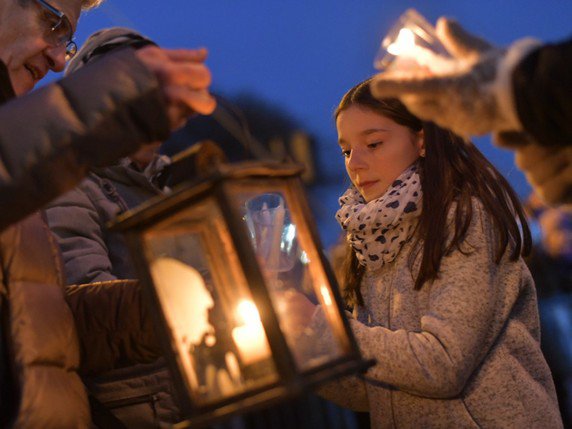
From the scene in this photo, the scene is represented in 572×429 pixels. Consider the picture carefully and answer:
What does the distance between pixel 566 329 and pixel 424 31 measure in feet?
12.6

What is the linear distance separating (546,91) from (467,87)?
14 centimetres

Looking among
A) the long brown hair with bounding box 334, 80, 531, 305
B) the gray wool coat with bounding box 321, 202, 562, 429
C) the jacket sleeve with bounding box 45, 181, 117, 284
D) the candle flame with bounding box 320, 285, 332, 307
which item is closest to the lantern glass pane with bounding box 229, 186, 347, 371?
the candle flame with bounding box 320, 285, 332, 307

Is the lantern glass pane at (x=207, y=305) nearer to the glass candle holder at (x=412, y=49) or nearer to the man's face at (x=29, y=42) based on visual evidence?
the glass candle holder at (x=412, y=49)

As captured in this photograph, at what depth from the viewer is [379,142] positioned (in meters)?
2.37

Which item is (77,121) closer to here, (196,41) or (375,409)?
(375,409)

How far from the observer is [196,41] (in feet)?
165

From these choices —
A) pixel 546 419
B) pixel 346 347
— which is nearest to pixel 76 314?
pixel 346 347

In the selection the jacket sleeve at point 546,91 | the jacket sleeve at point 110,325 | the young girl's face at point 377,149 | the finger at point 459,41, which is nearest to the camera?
the jacket sleeve at point 546,91

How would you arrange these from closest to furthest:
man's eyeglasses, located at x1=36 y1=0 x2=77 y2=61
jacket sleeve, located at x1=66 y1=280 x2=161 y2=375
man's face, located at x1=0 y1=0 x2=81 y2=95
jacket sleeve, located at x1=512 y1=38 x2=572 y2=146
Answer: jacket sleeve, located at x1=512 y1=38 x2=572 y2=146 → jacket sleeve, located at x1=66 y1=280 x2=161 y2=375 → man's face, located at x1=0 y1=0 x2=81 y2=95 → man's eyeglasses, located at x1=36 y1=0 x2=77 y2=61

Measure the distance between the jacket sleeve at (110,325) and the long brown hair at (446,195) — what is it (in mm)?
821

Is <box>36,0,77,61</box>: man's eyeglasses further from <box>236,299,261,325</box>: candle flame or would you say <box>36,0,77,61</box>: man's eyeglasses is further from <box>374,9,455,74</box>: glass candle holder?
<box>236,299,261,325</box>: candle flame

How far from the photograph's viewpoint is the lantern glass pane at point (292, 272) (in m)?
1.21

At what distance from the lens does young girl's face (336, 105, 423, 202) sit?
235 cm

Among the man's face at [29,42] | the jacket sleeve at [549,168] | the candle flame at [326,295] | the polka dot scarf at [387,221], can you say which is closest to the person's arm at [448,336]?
the polka dot scarf at [387,221]
